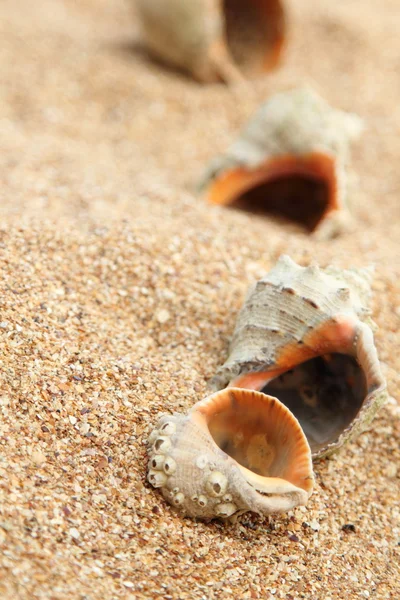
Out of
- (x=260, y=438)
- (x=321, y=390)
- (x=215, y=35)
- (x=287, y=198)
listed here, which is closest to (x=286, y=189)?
(x=287, y=198)

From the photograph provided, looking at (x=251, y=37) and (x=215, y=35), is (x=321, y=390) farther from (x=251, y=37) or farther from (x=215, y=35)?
(x=251, y=37)

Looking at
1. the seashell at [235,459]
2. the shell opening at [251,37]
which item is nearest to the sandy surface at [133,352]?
the seashell at [235,459]

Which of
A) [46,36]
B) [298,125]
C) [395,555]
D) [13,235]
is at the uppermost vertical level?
[298,125]

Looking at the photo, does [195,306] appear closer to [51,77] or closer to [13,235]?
[13,235]

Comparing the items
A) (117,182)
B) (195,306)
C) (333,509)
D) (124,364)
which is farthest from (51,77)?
(333,509)

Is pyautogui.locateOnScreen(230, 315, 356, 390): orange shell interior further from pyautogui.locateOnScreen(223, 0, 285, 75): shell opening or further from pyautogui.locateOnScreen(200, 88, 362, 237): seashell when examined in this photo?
pyautogui.locateOnScreen(223, 0, 285, 75): shell opening

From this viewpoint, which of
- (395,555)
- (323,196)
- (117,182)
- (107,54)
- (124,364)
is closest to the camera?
(395,555)
